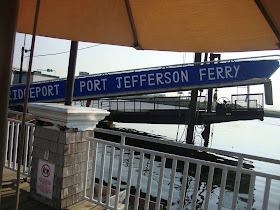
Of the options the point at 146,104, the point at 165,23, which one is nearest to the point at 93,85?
the point at 146,104

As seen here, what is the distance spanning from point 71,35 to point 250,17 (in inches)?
93.6

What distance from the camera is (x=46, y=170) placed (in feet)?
10.3

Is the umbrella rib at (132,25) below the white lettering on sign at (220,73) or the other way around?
below

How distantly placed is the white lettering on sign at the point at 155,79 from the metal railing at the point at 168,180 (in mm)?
2578

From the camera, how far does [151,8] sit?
8.44ft

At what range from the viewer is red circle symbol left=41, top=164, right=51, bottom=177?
10.2 ft

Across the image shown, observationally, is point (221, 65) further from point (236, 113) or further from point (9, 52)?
point (9, 52)

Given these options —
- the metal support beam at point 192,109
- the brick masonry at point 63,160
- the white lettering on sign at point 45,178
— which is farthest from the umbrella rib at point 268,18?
the metal support beam at point 192,109

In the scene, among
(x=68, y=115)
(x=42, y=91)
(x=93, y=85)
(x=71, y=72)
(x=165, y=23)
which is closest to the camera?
(x=165, y=23)

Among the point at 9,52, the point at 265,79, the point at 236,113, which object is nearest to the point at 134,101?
the point at 236,113

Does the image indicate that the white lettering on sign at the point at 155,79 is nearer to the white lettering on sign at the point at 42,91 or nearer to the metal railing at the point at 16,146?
the white lettering on sign at the point at 42,91

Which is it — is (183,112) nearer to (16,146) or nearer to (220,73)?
(220,73)

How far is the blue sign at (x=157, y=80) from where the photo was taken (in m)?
8.88

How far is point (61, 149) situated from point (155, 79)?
23.1 feet
